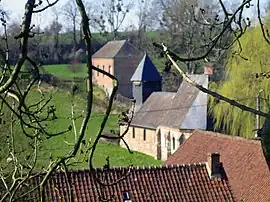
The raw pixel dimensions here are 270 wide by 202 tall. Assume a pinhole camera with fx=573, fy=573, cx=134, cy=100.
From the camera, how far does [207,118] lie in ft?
92.5

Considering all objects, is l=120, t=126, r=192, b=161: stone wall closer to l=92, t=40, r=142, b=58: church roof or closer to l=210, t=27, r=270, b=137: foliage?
l=210, t=27, r=270, b=137: foliage

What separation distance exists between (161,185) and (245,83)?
10238 mm

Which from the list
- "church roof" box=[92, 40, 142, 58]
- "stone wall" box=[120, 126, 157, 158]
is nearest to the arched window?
"stone wall" box=[120, 126, 157, 158]

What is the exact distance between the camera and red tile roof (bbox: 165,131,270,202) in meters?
13.6

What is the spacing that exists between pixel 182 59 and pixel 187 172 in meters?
11.8

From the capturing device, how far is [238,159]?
15086mm

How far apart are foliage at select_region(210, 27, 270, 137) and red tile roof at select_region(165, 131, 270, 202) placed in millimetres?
4440

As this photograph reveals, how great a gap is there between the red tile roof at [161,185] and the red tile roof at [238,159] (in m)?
0.43

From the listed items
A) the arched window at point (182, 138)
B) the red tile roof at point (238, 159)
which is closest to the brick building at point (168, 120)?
the arched window at point (182, 138)

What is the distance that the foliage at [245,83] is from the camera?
70.1 feet

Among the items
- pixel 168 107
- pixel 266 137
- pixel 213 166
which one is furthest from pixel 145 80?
pixel 266 137

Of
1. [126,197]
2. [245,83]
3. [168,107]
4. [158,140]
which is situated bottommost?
[158,140]

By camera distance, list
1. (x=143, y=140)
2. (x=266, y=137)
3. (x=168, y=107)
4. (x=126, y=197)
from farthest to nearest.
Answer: (x=143, y=140), (x=168, y=107), (x=126, y=197), (x=266, y=137)

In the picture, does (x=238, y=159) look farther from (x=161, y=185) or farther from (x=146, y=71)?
(x=146, y=71)
